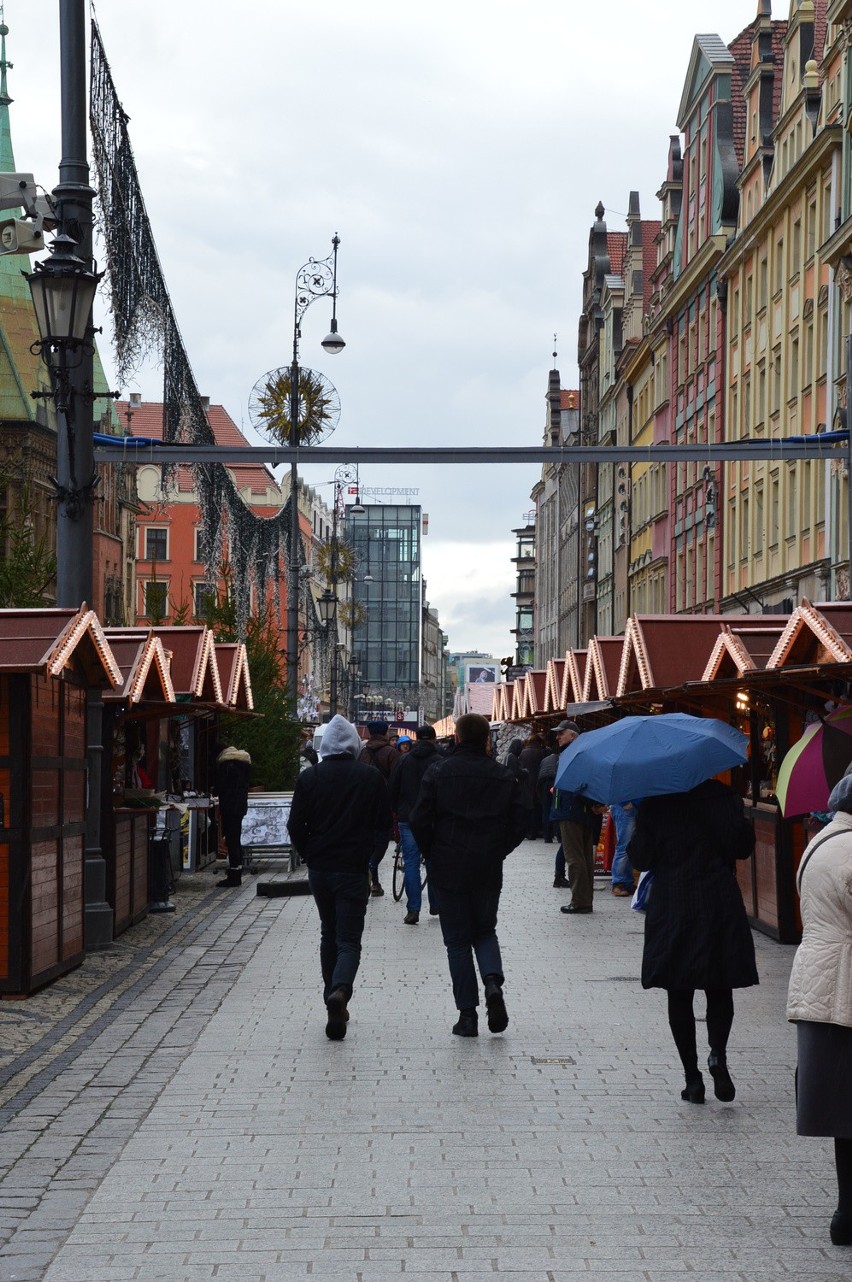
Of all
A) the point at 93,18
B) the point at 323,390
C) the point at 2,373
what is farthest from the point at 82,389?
the point at 2,373

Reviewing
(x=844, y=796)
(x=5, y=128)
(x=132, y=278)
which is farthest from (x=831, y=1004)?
(x=5, y=128)

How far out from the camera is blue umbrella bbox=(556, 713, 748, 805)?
904cm

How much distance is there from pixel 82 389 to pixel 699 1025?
22.4 ft

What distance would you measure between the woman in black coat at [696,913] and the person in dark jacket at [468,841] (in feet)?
6.49

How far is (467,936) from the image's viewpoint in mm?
11094

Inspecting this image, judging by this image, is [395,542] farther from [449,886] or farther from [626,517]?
[449,886]

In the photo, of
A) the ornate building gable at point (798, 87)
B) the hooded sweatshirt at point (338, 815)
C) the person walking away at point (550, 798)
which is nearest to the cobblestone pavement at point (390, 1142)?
the hooded sweatshirt at point (338, 815)

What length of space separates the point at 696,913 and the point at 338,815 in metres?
2.99

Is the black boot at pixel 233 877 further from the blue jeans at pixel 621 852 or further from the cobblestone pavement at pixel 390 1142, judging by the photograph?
the cobblestone pavement at pixel 390 1142

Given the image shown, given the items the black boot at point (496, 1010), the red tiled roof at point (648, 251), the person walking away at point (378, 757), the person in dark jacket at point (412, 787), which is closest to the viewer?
the black boot at point (496, 1010)

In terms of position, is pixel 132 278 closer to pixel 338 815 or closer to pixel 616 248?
pixel 338 815

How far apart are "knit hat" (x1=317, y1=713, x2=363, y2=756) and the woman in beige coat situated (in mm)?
5280

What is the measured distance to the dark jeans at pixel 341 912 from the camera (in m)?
11.2

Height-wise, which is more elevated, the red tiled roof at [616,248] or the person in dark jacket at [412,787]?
the red tiled roof at [616,248]
